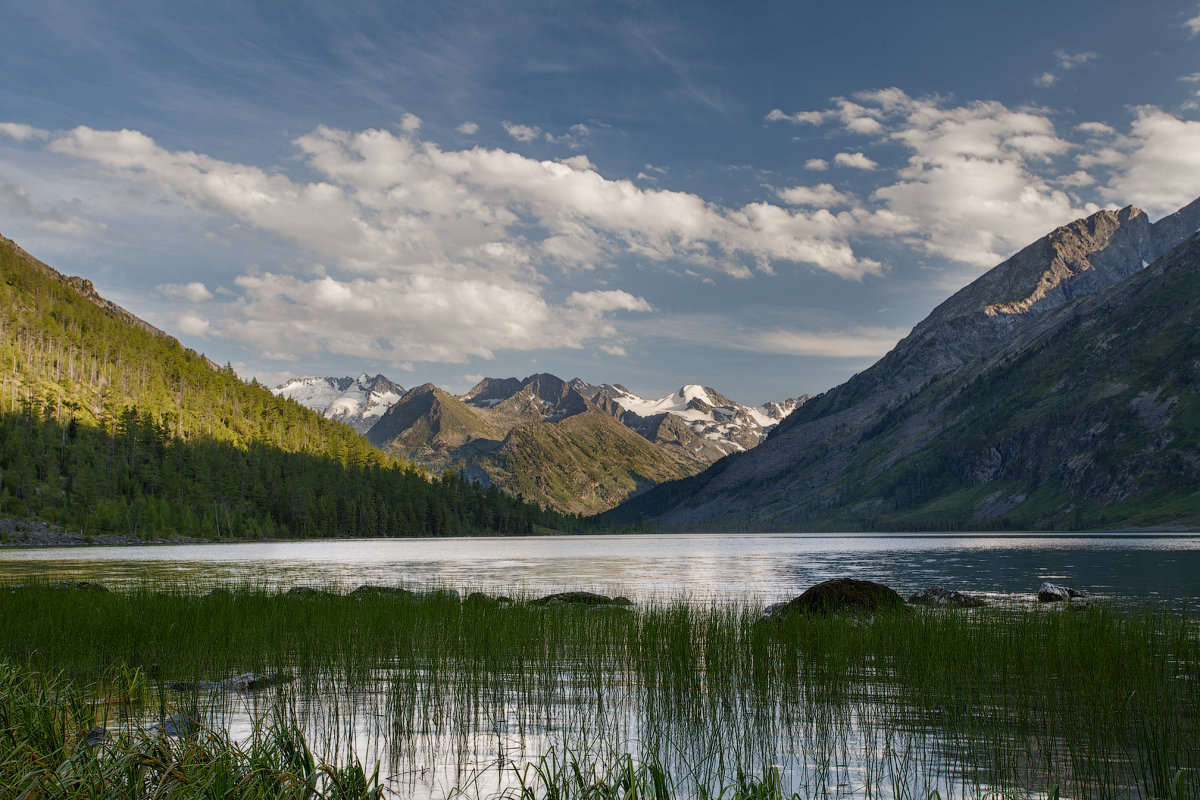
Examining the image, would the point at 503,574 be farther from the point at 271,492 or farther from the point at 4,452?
the point at 271,492

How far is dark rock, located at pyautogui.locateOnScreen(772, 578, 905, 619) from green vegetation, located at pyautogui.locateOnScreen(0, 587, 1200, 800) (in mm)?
4015

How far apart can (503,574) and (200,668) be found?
153ft

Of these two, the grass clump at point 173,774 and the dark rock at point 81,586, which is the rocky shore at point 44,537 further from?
the grass clump at point 173,774

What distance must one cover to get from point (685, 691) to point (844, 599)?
577 inches

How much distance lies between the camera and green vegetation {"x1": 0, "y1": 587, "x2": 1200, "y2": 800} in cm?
1151

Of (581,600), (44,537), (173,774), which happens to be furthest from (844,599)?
(44,537)

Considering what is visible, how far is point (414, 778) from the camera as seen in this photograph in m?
11.5

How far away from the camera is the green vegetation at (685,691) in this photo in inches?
453

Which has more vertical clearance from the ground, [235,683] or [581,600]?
[235,683]

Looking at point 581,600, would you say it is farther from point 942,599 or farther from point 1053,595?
point 1053,595

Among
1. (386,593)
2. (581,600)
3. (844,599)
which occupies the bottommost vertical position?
(581,600)

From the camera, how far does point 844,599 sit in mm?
29047

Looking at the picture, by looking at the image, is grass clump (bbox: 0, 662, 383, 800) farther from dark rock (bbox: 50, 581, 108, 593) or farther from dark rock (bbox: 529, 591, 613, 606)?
dark rock (bbox: 50, 581, 108, 593)

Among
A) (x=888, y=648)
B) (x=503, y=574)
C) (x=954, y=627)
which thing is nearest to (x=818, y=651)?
(x=888, y=648)
